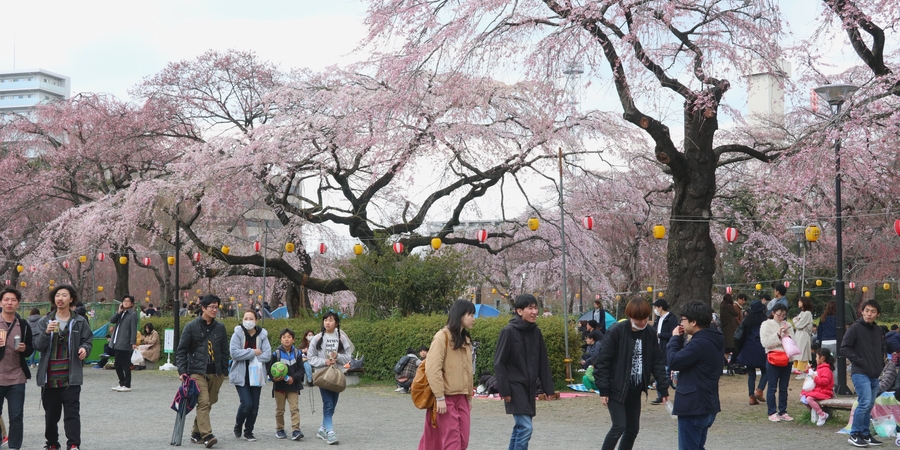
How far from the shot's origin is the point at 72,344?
8.24 m

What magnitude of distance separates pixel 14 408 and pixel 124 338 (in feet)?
25.9

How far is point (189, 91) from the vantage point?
27188mm

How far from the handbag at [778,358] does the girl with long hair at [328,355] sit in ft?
17.1

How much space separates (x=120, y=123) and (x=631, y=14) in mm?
18783

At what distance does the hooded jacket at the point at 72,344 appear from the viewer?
810 centimetres

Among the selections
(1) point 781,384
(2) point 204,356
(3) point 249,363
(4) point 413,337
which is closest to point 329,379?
(3) point 249,363

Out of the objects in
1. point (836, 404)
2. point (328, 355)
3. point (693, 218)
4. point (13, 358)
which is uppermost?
point (693, 218)

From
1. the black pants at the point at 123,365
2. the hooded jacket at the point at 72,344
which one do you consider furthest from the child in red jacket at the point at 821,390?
the black pants at the point at 123,365

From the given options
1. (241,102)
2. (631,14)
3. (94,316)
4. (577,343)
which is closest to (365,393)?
(577,343)

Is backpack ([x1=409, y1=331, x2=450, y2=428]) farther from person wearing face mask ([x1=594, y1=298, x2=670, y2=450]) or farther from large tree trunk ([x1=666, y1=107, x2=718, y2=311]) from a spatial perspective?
large tree trunk ([x1=666, y1=107, x2=718, y2=311])

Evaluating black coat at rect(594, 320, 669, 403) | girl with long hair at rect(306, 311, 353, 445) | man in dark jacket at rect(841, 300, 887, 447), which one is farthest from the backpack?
man in dark jacket at rect(841, 300, 887, 447)

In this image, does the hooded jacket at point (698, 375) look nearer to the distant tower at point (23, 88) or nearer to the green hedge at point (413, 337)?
the green hedge at point (413, 337)

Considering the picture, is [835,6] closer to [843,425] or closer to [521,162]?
[843,425]

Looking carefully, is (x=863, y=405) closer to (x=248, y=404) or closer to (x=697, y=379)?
(x=697, y=379)
